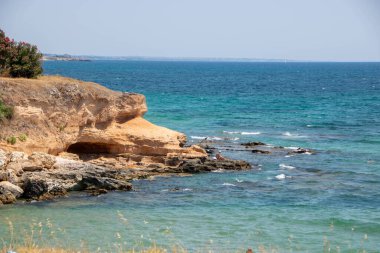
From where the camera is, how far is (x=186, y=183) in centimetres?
3117

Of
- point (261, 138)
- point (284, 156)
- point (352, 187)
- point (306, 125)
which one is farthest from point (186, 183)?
point (306, 125)

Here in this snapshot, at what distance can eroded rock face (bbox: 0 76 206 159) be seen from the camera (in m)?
31.1

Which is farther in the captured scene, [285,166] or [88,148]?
[285,166]

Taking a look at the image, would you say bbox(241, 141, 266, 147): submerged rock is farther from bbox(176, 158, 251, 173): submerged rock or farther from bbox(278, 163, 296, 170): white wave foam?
bbox(176, 158, 251, 173): submerged rock

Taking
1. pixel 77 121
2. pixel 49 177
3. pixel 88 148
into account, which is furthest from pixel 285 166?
pixel 49 177

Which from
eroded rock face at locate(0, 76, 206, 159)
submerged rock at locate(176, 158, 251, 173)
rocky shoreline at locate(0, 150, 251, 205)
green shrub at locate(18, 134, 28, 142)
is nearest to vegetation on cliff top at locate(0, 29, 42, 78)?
eroded rock face at locate(0, 76, 206, 159)

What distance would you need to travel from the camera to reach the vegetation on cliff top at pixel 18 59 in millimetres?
33875

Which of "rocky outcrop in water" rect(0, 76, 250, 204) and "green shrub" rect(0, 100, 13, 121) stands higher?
"green shrub" rect(0, 100, 13, 121)

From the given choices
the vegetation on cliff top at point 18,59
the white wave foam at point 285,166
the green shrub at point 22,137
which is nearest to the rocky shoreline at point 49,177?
the green shrub at point 22,137

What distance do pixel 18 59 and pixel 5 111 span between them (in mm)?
4587

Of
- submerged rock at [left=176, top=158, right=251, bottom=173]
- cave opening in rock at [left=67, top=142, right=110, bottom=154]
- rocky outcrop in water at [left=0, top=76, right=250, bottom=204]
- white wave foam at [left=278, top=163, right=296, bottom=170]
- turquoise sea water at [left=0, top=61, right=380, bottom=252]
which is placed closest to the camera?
turquoise sea water at [left=0, top=61, right=380, bottom=252]

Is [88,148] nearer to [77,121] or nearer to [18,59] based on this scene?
[77,121]

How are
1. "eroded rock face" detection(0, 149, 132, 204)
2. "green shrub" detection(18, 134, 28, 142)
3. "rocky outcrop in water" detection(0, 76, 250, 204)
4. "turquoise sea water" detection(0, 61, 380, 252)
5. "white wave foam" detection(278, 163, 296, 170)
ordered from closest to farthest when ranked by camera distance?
"turquoise sea water" detection(0, 61, 380, 252) → "eroded rock face" detection(0, 149, 132, 204) → "rocky outcrop in water" detection(0, 76, 250, 204) → "green shrub" detection(18, 134, 28, 142) → "white wave foam" detection(278, 163, 296, 170)

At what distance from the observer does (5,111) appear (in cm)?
3061
